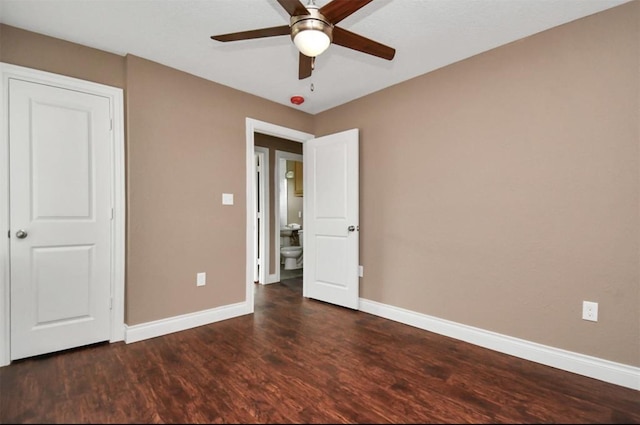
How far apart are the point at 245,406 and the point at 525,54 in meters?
3.12

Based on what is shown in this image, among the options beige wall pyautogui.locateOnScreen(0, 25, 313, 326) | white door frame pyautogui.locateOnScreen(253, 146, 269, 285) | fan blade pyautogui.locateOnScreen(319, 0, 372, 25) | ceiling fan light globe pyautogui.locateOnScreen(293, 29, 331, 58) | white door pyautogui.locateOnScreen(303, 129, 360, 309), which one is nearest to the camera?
fan blade pyautogui.locateOnScreen(319, 0, 372, 25)

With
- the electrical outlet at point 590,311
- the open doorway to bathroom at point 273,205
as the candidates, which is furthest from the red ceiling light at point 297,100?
the electrical outlet at point 590,311

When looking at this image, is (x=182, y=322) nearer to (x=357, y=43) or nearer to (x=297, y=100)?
(x=297, y=100)

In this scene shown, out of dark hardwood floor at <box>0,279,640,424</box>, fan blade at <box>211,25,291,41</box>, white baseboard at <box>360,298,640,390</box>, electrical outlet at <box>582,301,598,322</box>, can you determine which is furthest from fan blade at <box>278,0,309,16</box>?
white baseboard at <box>360,298,640,390</box>

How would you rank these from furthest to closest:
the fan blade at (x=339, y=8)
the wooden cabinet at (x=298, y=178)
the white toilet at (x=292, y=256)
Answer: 1. the wooden cabinet at (x=298, y=178)
2. the white toilet at (x=292, y=256)
3. the fan blade at (x=339, y=8)

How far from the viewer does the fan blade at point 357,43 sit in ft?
5.67

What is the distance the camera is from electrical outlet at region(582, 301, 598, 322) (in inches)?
79.3

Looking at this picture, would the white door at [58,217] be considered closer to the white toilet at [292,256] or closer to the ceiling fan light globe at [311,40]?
the ceiling fan light globe at [311,40]

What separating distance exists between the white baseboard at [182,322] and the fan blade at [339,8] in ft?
8.93

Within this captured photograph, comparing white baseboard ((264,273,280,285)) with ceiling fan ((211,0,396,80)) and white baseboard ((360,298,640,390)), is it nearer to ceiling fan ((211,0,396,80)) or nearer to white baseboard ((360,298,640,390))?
white baseboard ((360,298,640,390))

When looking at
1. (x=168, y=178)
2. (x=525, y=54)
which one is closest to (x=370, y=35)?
(x=525, y=54)

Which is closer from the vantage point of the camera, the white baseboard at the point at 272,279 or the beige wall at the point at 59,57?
the beige wall at the point at 59,57

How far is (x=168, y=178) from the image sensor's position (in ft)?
9.11

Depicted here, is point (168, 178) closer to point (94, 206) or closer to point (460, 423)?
point (94, 206)
